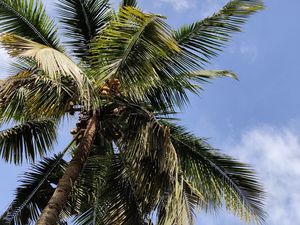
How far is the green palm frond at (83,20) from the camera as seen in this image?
33.5ft

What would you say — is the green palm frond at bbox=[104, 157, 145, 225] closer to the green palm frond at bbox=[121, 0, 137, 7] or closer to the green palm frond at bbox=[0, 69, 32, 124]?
the green palm frond at bbox=[0, 69, 32, 124]

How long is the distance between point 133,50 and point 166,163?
1.72m

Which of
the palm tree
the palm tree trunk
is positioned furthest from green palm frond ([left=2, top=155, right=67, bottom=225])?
the palm tree trunk

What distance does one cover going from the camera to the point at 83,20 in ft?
33.8

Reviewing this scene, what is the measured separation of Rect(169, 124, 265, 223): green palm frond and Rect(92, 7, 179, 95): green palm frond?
137cm

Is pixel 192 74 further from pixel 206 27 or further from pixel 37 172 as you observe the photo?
pixel 37 172

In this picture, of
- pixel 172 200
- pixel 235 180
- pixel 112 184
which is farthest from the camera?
pixel 112 184

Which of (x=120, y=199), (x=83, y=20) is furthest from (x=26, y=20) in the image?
(x=120, y=199)

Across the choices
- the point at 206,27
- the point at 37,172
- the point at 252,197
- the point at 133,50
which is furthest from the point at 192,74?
the point at 37,172

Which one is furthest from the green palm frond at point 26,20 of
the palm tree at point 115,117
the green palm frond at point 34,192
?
the green palm frond at point 34,192

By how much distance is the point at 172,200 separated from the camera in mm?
7969

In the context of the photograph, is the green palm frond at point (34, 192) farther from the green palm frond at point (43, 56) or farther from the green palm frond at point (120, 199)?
the green palm frond at point (43, 56)

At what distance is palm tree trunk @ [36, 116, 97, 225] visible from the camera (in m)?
7.20

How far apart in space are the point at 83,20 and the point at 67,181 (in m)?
3.60
